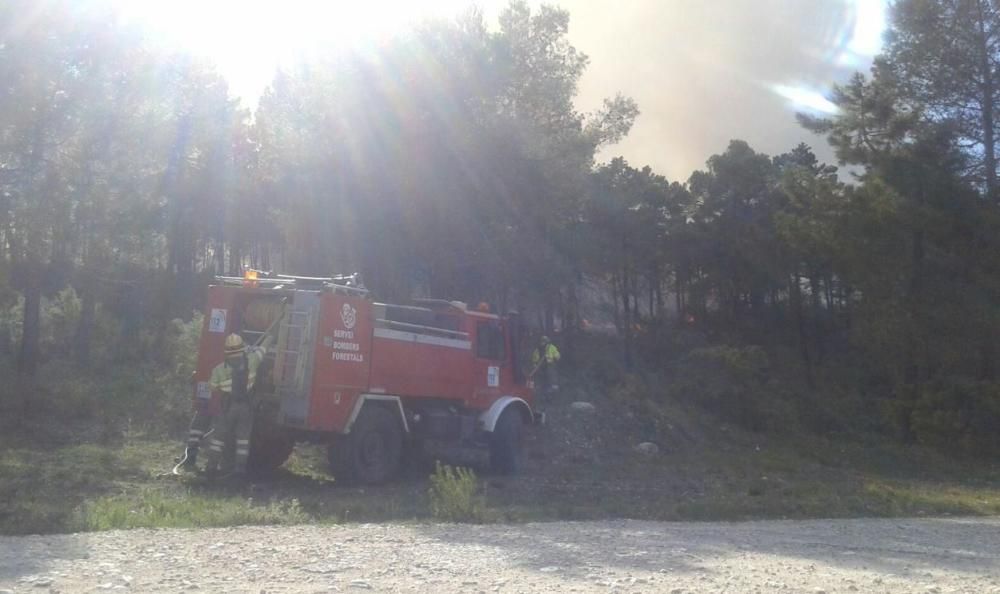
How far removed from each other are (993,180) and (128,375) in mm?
23034

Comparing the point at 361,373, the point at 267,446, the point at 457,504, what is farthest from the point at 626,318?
the point at 457,504

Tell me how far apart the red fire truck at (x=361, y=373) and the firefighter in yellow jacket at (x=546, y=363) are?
188 cm

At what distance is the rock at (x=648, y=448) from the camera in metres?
24.3

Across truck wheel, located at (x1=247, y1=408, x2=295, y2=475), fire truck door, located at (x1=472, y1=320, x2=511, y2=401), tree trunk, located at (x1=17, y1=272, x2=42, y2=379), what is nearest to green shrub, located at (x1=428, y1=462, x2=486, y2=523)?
truck wheel, located at (x1=247, y1=408, x2=295, y2=475)

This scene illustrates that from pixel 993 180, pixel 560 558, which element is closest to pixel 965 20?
pixel 993 180

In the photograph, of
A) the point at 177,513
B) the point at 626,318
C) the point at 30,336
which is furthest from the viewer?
the point at 626,318

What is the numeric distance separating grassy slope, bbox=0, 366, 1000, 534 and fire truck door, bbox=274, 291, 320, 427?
1.25 m

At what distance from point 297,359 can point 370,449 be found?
7.10 ft

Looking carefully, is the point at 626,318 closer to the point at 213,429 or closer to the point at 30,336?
the point at 30,336

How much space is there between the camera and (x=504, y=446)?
19.0m

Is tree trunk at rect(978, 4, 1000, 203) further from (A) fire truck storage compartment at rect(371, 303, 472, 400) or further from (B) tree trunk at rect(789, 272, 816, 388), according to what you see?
(A) fire truck storage compartment at rect(371, 303, 472, 400)

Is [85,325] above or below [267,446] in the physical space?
above

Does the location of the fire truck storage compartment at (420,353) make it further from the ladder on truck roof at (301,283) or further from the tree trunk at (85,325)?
the tree trunk at (85,325)

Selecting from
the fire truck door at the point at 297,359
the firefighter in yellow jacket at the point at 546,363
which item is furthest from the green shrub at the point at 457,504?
the firefighter in yellow jacket at the point at 546,363
